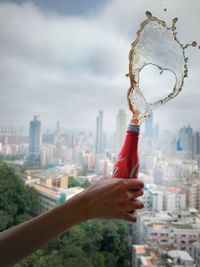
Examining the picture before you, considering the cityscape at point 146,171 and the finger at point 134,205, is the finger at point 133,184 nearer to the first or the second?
the finger at point 134,205

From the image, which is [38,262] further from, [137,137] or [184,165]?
[137,137]

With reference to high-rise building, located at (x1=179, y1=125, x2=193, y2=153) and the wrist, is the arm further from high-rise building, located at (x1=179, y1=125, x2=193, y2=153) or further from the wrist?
high-rise building, located at (x1=179, y1=125, x2=193, y2=153)

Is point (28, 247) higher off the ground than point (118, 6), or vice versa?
point (118, 6)

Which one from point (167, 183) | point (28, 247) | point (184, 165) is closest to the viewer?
point (28, 247)

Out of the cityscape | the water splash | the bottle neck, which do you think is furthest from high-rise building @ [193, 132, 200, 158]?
the bottle neck

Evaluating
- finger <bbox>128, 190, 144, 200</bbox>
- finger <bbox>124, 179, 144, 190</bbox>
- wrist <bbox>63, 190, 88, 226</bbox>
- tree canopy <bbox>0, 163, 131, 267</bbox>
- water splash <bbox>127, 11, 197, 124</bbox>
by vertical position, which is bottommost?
tree canopy <bbox>0, 163, 131, 267</bbox>

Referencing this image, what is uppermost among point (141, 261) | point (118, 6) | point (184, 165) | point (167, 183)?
point (118, 6)

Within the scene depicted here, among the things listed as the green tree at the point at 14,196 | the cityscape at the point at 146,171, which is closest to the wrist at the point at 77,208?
the cityscape at the point at 146,171

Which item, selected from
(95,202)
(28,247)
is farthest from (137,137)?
(28,247)
